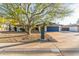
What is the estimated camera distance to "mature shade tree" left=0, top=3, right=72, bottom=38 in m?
12.4

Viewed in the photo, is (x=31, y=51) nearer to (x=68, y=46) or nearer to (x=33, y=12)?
(x=68, y=46)

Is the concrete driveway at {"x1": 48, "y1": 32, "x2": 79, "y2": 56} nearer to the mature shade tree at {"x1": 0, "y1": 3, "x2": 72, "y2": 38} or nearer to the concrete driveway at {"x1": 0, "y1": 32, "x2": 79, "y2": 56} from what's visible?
the concrete driveway at {"x1": 0, "y1": 32, "x2": 79, "y2": 56}

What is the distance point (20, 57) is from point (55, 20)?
293 inches

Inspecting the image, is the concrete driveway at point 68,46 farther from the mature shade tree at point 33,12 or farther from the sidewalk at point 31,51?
the mature shade tree at point 33,12

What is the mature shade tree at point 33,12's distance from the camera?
12.4 meters

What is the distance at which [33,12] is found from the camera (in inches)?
513

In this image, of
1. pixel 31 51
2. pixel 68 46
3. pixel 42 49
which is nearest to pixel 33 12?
pixel 68 46

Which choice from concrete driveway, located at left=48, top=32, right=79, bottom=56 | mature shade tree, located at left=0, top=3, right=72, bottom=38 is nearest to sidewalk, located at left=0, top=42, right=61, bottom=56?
concrete driveway, located at left=48, top=32, right=79, bottom=56

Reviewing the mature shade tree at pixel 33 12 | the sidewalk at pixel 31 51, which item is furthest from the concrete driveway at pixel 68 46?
the mature shade tree at pixel 33 12

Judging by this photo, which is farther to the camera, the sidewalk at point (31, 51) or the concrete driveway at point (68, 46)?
the concrete driveway at point (68, 46)

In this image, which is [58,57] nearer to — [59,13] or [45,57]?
[45,57]

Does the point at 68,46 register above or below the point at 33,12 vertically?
below

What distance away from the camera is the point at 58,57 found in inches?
281

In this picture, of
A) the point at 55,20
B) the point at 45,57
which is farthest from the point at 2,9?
the point at 45,57
